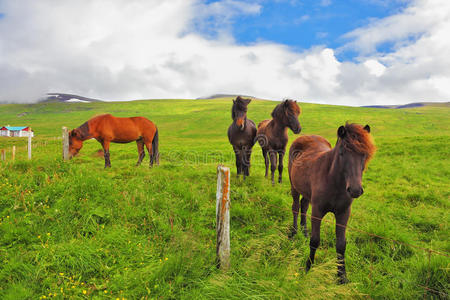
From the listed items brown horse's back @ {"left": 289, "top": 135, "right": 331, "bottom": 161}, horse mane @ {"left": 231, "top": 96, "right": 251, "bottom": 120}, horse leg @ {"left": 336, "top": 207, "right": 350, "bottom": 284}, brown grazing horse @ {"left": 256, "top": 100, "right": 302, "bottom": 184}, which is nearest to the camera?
horse leg @ {"left": 336, "top": 207, "right": 350, "bottom": 284}

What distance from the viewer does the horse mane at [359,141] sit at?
10.1 feet

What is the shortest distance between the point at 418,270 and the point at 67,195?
720 cm

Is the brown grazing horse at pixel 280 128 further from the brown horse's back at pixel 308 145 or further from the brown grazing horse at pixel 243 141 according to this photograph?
the brown horse's back at pixel 308 145

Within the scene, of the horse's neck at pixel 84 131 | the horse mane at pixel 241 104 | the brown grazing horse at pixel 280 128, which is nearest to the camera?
the brown grazing horse at pixel 280 128

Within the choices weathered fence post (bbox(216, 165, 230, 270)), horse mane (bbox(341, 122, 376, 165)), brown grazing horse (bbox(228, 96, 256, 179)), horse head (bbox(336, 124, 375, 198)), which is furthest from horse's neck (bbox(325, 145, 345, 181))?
brown grazing horse (bbox(228, 96, 256, 179))

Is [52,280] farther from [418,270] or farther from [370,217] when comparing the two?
[370,217]

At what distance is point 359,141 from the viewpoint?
10.3ft

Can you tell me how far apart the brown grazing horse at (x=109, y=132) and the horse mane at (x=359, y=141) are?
842cm

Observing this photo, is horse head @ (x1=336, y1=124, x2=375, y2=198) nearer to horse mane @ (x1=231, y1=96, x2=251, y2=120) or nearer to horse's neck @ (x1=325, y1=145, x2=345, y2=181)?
horse's neck @ (x1=325, y1=145, x2=345, y2=181)

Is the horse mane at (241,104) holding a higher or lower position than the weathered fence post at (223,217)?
higher

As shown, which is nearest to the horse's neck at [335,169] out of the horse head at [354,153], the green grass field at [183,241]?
the horse head at [354,153]

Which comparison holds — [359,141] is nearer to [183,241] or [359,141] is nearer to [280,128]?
[183,241]

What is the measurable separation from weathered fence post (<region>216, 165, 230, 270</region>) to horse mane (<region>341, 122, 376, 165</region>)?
178cm

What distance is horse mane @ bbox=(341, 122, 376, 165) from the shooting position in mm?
3080
